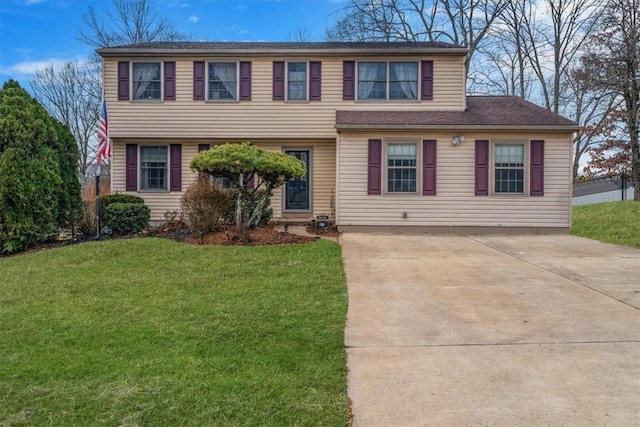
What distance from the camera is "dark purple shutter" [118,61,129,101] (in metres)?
12.9

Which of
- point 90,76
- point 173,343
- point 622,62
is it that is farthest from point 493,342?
point 90,76

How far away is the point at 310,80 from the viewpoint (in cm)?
1286

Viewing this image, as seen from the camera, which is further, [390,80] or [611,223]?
[390,80]

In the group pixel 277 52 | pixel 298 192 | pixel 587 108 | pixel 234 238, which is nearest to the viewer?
pixel 234 238

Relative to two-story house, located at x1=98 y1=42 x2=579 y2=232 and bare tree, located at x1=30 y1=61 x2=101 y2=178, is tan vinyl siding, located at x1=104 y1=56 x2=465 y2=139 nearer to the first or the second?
two-story house, located at x1=98 y1=42 x2=579 y2=232

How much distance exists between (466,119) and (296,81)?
16.6 ft

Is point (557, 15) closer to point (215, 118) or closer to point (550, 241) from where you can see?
point (550, 241)

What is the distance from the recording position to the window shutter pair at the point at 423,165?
36.7 ft

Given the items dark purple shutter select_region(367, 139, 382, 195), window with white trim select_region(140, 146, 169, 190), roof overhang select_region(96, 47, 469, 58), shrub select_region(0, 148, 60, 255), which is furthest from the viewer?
window with white trim select_region(140, 146, 169, 190)

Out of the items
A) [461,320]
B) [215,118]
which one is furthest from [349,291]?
[215,118]

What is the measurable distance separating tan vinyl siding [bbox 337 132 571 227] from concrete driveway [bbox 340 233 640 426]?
370 cm

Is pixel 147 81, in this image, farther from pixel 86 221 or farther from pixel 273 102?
pixel 86 221

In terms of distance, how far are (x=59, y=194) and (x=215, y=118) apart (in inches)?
199

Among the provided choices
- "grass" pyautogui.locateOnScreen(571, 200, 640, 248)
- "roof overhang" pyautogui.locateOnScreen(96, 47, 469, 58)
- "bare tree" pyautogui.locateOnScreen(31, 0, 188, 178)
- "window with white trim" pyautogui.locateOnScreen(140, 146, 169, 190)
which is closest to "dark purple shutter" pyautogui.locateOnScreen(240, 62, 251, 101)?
"roof overhang" pyautogui.locateOnScreen(96, 47, 469, 58)
